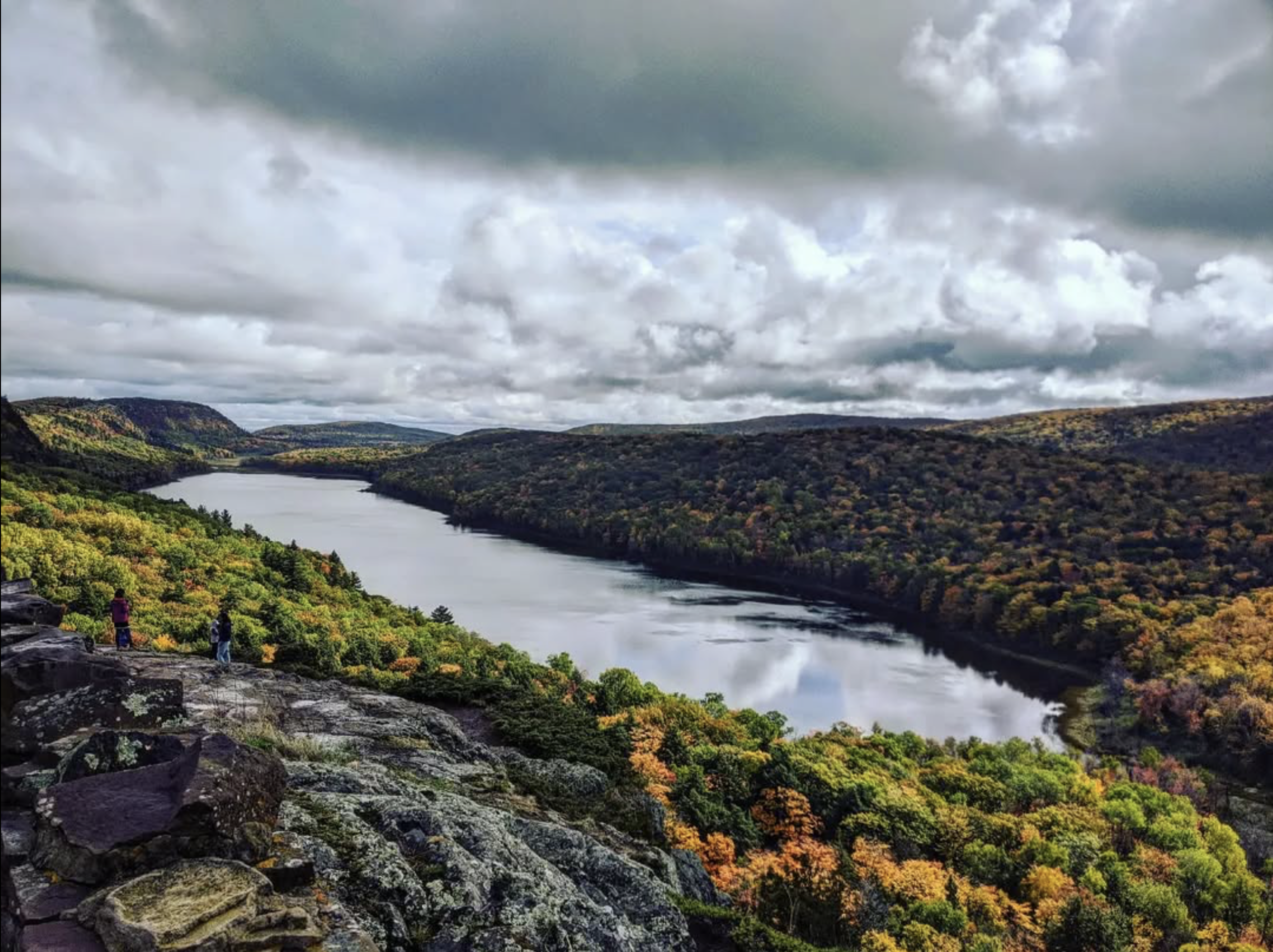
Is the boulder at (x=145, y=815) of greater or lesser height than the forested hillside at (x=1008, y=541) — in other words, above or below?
above

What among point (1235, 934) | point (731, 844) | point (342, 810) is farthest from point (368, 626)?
point (1235, 934)

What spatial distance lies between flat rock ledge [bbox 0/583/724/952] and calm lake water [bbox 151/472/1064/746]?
183 ft

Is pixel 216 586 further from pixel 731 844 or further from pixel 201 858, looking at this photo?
pixel 201 858

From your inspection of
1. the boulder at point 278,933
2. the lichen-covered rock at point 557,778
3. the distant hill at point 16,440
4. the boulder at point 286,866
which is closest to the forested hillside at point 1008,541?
the lichen-covered rock at point 557,778

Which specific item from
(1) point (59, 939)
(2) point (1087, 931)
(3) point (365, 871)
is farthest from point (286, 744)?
(2) point (1087, 931)

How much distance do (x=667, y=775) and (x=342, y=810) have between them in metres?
21.0

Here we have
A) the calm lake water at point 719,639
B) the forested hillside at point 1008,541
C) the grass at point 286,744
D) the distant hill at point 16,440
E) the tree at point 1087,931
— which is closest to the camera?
the distant hill at point 16,440

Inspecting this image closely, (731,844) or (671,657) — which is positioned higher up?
(731,844)

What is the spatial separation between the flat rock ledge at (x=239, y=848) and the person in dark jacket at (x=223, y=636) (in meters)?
8.94

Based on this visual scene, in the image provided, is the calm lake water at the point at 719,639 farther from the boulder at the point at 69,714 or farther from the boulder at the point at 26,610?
the boulder at the point at 26,610

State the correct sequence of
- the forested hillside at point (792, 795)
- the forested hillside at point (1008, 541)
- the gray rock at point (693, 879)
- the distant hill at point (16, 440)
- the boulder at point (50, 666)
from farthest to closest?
1. the forested hillside at point (1008, 541)
2. the forested hillside at point (792, 795)
3. the gray rock at point (693, 879)
4. the distant hill at point (16, 440)
5. the boulder at point (50, 666)

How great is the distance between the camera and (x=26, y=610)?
8.23 meters

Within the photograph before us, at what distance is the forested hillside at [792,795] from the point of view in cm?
2258

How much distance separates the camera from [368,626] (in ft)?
145
